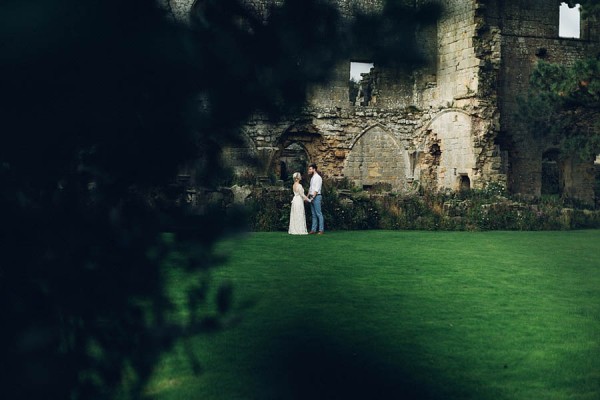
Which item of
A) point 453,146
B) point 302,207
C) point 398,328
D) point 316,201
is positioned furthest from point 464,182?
point 398,328

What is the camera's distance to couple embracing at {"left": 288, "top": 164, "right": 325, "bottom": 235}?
639 inches

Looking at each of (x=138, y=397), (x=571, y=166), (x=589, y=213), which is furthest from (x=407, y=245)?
(x=571, y=166)

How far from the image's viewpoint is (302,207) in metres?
16.3

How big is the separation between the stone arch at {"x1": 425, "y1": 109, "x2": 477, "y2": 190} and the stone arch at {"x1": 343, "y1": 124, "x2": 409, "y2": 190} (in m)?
1.36

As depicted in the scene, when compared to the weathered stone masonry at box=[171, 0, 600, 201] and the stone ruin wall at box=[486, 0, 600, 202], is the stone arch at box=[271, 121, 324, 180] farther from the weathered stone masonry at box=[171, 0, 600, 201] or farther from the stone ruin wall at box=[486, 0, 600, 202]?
the stone ruin wall at box=[486, 0, 600, 202]

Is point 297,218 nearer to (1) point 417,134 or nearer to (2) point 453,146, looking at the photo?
(2) point 453,146

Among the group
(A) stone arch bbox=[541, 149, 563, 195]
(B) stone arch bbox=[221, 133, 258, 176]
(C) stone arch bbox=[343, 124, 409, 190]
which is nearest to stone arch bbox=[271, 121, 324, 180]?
(C) stone arch bbox=[343, 124, 409, 190]

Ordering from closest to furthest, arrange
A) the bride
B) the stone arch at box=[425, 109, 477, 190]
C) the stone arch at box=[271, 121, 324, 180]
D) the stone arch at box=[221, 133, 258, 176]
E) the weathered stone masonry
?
the stone arch at box=[221, 133, 258, 176] < the bride < the stone arch at box=[425, 109, 477, 190] < the stone arch at box=[271, 121, 324, 180] < the weathered stone masonry

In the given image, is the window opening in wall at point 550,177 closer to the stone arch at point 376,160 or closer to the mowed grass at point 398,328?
the stone arch at point 376,160

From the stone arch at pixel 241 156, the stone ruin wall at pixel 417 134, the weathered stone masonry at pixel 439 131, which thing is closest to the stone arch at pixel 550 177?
the weathered stone masonry at pixel 439 131

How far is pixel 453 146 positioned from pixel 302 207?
10219 millimetres

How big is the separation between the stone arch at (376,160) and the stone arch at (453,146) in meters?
1.36

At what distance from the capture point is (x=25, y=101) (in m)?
1.94

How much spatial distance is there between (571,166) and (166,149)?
1062 inches
